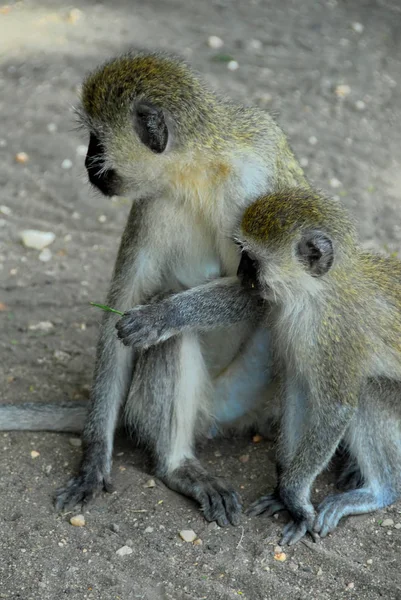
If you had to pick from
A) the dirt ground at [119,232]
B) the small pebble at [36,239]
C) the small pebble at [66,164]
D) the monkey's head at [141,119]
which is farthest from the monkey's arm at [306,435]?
the small pebble at [66,164]

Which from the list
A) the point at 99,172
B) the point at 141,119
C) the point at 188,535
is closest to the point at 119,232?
the point at 99,172

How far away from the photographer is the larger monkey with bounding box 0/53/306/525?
4.58 metres

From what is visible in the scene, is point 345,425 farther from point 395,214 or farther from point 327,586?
point 395,214

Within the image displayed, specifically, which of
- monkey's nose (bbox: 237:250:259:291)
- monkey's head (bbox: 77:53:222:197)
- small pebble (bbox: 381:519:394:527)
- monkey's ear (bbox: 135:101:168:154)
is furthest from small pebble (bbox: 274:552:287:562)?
monkey's ear (bbox: 135:101:168:154)

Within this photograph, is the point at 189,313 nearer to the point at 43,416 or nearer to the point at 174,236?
the point at 174,236

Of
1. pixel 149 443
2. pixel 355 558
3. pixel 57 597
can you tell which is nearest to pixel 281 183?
pixel 149 443

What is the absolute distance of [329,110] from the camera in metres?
8.95

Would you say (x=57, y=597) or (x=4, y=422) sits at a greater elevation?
(x=57, y=597)

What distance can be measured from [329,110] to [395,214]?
1821mm

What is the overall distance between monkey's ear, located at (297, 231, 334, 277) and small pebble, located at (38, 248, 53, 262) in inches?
123

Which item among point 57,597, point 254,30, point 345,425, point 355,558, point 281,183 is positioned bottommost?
point 254,30

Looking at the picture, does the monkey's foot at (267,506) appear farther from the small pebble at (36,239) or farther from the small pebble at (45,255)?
the small pebble at (36,239)

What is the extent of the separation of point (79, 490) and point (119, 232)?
2.99 m

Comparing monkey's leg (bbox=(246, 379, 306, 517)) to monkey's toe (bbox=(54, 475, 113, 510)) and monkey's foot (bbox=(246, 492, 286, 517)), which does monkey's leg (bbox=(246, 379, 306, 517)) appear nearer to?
monkey's foot (bbox=(246, 492, 286, 517))
